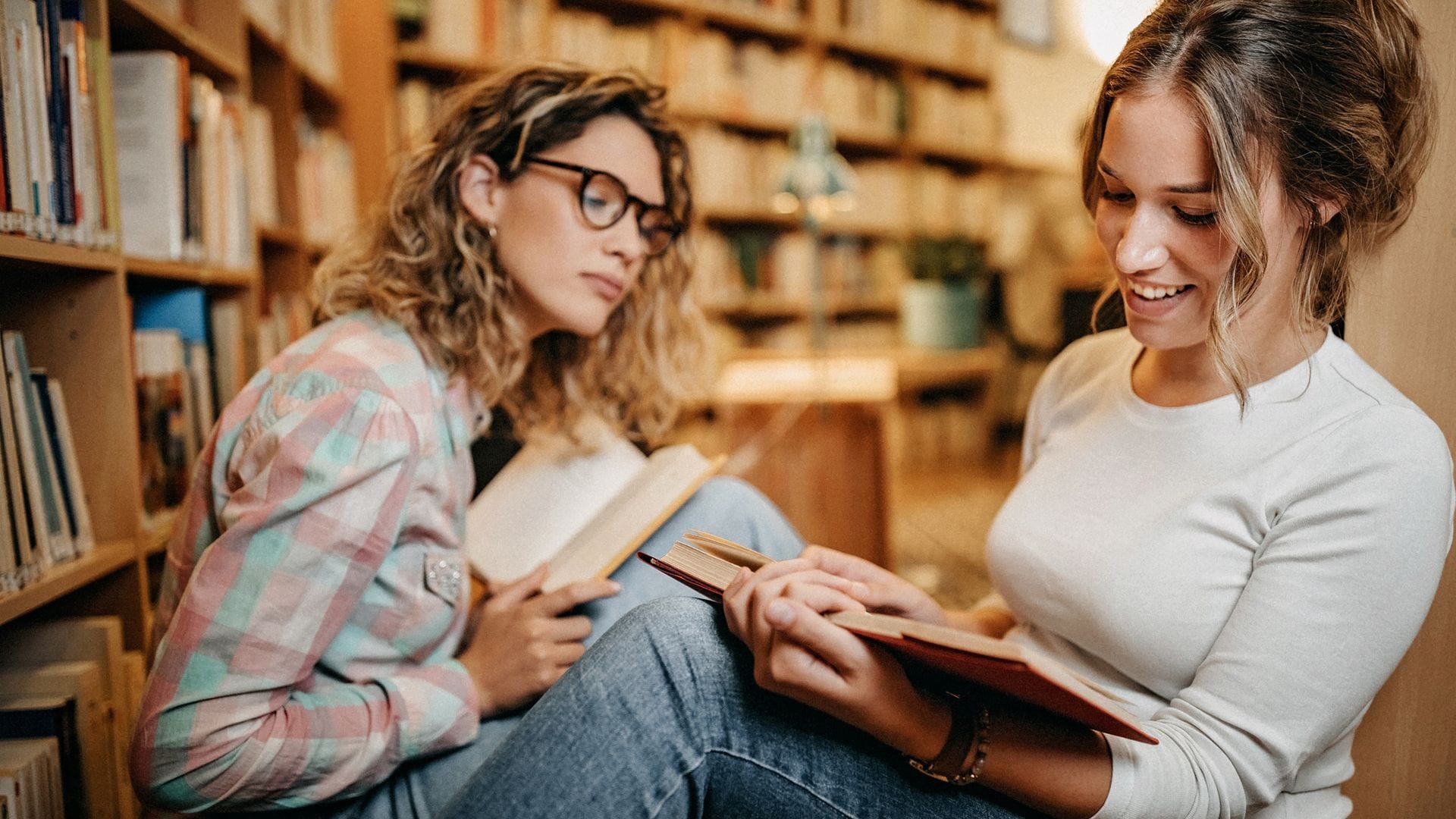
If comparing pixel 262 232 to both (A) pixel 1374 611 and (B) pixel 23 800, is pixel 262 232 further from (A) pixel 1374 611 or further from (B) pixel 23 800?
(A) pixel 1374 611

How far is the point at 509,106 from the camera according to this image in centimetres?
112

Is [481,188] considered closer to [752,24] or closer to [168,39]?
[168,39]

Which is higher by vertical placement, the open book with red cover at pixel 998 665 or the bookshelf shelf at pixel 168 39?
the bookshelf shelf at pixel 168 39

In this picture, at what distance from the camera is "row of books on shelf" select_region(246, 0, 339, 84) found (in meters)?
1.83

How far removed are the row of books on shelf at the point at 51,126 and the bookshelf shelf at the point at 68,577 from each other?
0.38 meters

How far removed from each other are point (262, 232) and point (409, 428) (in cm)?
129

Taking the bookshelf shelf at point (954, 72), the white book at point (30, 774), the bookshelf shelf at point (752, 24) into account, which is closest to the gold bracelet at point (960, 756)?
the white book at point (30, 774)

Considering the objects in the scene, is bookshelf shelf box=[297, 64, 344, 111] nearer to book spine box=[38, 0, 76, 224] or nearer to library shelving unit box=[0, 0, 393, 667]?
library shelving unit box=[0, 0, 393, 667]

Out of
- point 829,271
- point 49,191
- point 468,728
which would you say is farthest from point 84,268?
point 829,271

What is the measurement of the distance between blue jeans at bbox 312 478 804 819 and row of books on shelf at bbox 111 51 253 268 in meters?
0.90

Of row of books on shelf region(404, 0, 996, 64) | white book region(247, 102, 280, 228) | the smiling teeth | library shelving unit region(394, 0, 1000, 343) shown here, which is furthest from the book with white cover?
library shelving unit region(394, 0, 1000, 343)

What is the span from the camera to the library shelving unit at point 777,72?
272 cm

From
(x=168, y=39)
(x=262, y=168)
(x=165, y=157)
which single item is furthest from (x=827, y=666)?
(x=262, y=168)

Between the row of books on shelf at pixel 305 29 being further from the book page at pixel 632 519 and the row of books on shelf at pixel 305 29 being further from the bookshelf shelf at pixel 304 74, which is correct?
the book page at pixel 632 519
